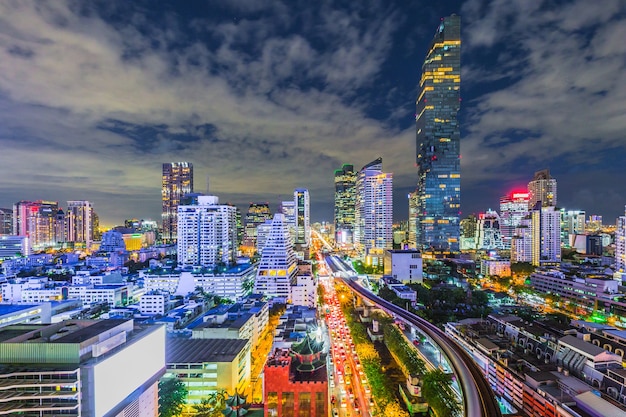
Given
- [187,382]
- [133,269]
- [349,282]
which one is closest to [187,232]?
[133,269]

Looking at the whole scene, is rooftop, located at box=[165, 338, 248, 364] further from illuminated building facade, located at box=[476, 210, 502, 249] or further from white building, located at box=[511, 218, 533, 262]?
illuminated building facade, located at box=[476, 210, 502, 249]

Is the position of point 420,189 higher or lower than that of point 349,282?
higher

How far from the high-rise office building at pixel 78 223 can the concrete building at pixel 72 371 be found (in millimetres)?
73995

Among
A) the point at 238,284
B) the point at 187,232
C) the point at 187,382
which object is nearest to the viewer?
the point at 187,382

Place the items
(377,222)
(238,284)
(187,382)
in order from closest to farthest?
(187,382), (238,284), (377,222)

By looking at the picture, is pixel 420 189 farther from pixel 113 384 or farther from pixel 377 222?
pixel 113 384

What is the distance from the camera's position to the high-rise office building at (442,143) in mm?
55500

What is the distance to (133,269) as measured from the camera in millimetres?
46656

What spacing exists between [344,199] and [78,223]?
217 feet

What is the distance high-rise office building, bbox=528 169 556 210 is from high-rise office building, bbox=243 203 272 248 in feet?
210

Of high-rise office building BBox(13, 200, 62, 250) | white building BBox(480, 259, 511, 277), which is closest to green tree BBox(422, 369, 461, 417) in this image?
white building BBox(480, 259, 511, 277)

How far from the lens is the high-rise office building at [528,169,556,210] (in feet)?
249

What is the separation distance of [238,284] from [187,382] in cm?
1862

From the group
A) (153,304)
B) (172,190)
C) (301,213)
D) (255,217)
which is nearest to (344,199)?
(301,213)
